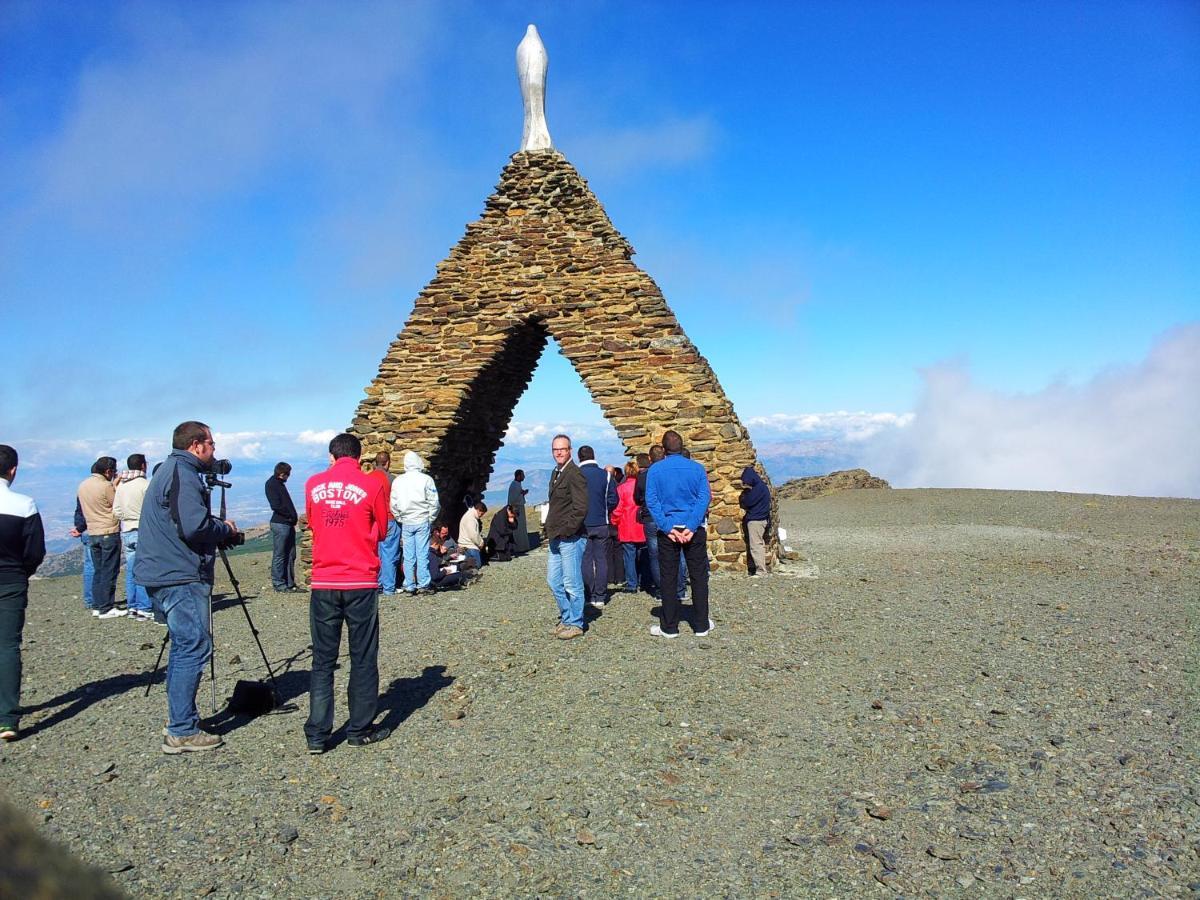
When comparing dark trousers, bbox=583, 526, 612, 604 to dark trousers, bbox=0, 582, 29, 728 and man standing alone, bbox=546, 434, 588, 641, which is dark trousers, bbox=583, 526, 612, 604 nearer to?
man standing alone, bbox=546, 434, 588, 641

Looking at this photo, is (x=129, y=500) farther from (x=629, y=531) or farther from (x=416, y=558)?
(x=629, y=531)

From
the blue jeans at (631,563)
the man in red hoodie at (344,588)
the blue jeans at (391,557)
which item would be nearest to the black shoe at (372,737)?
the man in red hoodie at (344,588)

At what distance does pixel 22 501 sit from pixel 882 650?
27.1 feet

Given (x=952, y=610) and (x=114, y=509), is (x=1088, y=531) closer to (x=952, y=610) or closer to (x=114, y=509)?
(x=952, y=610)

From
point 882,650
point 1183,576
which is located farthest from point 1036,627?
point 1183,576

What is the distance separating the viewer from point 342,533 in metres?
5.53

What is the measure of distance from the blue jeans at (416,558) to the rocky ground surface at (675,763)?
2487 millimetres

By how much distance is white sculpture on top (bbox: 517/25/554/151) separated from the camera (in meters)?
15.1

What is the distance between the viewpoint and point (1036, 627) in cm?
875

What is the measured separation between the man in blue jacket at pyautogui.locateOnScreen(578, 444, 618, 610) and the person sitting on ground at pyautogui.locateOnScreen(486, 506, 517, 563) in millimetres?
5394

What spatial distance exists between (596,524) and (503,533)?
6.46 meters

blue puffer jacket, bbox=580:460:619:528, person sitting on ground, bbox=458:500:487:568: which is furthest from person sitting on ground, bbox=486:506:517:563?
blue puffer jacket, bbox=580:460:619:528

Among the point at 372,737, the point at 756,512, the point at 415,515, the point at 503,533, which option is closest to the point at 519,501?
the point at 503,533

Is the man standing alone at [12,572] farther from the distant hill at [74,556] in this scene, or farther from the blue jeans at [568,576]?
the distant hill at [74,556]
